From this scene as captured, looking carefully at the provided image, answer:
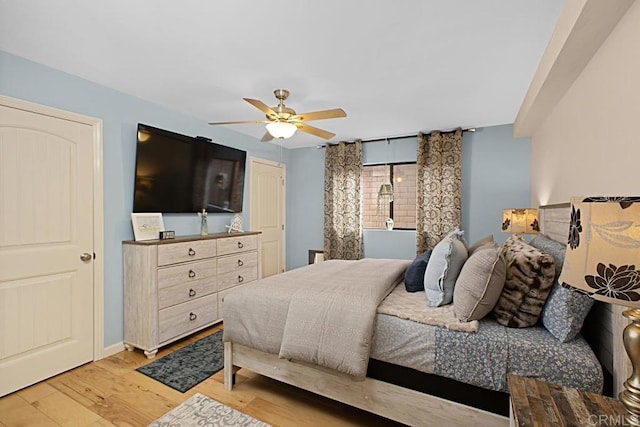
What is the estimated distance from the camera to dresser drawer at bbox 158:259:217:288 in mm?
2906

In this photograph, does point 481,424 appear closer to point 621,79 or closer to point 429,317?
point 429,317

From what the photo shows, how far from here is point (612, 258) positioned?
83cm

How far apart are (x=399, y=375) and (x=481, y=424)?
442mm

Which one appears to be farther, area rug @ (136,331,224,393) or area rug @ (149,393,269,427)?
area rug @ (136,331,224,393)

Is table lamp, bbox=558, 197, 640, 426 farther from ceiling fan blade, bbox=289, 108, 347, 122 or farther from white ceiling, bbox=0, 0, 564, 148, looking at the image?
ceiling fan blade, bbox=289, 108, 347, 122

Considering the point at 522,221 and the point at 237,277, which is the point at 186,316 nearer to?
the point at 237,277

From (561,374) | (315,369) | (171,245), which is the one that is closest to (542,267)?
(561,374)

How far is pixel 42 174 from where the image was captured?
8.00 ft

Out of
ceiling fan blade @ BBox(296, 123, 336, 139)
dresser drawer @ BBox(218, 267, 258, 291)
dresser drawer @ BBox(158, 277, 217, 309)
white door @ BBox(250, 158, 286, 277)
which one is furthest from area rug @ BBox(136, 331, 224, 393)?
ceiling fan blade @ BBox(296, 123, 336, 139)

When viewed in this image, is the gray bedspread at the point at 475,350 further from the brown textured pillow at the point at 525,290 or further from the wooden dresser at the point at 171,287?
the wooden dresser at the point at 171,287

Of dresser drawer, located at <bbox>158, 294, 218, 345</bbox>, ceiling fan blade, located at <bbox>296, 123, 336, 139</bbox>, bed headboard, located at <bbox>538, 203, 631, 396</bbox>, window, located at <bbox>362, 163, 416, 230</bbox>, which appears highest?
ceiling fan blade, located at <bbox>296, 123, 336, 139</bbox>

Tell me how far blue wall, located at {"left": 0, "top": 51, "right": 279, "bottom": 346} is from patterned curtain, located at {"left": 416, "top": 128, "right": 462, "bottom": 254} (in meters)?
3.48

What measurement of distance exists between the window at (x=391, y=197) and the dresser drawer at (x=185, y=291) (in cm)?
278

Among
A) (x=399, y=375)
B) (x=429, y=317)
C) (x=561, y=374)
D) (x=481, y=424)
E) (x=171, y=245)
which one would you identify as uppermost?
(x=171, y=245)
